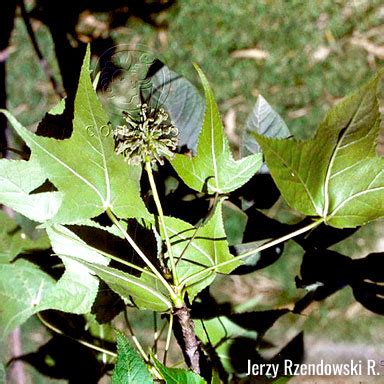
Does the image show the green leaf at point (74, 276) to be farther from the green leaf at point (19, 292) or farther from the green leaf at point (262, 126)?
the green leaf at point (262, 126)

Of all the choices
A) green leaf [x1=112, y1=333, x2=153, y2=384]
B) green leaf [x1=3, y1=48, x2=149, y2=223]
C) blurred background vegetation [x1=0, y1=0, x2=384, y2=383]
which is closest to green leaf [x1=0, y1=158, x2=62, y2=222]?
green leaf [x1=3, y1=48, x2=149, y2=223]

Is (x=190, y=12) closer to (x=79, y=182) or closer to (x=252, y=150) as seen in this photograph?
(x=252, y=150)

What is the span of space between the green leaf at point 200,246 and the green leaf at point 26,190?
179 millimetres

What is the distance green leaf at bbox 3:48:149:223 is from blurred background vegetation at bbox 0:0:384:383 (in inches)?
56.1

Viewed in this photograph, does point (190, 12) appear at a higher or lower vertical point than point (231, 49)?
higher

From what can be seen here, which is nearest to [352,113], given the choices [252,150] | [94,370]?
[252,150]

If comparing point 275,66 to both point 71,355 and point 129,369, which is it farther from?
point 129,369

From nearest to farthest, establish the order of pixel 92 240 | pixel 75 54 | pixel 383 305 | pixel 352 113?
pixel 352 113 < pixel 92 240 < pixel 383 305 < pixel 75 54

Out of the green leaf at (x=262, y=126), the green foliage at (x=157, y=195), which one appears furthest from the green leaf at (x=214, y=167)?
the green leaf at (x=262, y=126)

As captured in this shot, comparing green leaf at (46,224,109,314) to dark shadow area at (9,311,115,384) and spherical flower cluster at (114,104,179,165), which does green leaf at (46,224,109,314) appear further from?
dark shadow area at (9,311,115,384)

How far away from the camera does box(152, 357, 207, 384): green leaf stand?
0.63 metres

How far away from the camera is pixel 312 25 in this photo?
81.7 inches

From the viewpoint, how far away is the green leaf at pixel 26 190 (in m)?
0.76

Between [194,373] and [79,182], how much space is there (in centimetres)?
26
